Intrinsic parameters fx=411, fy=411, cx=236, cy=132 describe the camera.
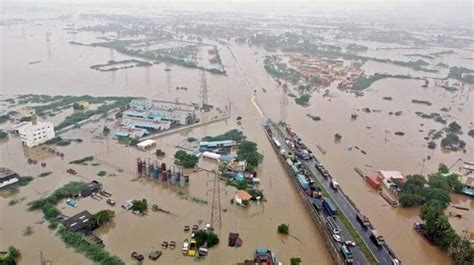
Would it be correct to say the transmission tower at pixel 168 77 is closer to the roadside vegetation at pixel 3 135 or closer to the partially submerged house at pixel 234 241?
the roadside vegetation at pixel 3 135

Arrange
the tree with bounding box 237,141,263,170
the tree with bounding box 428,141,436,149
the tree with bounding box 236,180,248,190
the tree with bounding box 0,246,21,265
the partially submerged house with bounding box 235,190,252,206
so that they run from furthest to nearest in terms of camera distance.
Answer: the tree with bounding box 428,141,436,149 < the tree with bounding box 237,141,263,170 < the tree with bounding box 236,180,248,190 < the partially submerged house with bounding box 235,190,252,206 < the tree with bounding box 0,246,21,265

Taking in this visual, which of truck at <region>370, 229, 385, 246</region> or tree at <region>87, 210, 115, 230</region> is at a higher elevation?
truck at <region>370, 229, 385, 246</region>

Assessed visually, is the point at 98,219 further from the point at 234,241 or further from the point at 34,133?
the point at 34,133

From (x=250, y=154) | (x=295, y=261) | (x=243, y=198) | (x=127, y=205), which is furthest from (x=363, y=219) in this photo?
(x=127, y=205)

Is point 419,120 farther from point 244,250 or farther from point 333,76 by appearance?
point 244,250

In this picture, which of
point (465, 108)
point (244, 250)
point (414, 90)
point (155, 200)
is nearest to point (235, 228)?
point (244, 250)

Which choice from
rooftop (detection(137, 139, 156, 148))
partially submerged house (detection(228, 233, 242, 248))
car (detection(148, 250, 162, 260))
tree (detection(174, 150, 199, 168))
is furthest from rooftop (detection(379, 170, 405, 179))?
rooftop (detection(137, 139, 156, 148))

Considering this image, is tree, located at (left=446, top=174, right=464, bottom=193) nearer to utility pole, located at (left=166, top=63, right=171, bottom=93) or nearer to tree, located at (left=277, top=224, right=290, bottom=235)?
tree, located at (left=277, top=224, right=290, bottom=235)
